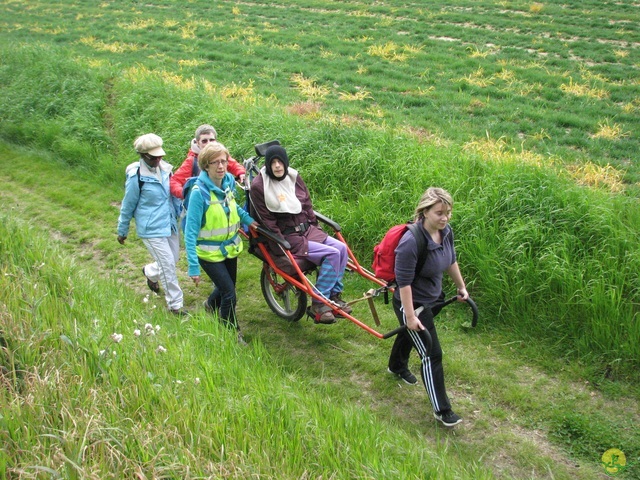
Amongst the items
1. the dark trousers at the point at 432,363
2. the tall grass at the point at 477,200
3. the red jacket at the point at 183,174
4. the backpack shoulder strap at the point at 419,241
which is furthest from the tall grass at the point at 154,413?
the tall grass at the point at 477,200

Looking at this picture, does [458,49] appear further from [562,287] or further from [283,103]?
[562,287]

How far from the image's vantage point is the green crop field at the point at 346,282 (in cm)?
344

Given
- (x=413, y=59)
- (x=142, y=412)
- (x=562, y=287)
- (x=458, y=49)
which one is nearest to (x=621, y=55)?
(x=458, y=49)

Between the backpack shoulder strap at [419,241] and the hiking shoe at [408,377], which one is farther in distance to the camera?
the hiking shoe at [408,377]

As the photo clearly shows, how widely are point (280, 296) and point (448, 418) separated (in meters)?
2.45

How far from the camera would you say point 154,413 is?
3.47 metres

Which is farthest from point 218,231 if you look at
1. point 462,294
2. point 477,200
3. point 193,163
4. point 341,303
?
point 477,200

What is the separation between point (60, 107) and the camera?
1284cm

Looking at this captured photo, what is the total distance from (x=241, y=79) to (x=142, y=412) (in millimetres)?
12964

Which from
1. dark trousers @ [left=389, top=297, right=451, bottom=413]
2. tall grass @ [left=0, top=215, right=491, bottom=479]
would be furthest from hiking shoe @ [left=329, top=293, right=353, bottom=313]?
tall grass @ [left=0, top=215, right=491, bottom=479]

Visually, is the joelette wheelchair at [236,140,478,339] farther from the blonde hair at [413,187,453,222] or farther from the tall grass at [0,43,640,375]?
the tall grass at [0,43,640,375]

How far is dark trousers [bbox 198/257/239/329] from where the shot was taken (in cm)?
582

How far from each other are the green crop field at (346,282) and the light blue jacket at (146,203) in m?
0.65

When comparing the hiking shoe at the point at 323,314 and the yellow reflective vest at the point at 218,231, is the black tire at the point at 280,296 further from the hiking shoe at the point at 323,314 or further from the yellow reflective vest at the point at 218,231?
the yellow reflective vest at the point at 218,231
